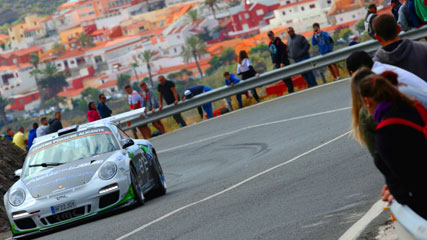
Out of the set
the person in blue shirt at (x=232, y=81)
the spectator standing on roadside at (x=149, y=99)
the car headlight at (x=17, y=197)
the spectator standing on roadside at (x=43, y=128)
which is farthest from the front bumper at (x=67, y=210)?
the spectator standing on roadside at (x=149, y=99)

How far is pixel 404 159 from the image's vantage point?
4.66m

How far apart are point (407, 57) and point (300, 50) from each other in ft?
60.8

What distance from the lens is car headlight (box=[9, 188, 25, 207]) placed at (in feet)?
38.3

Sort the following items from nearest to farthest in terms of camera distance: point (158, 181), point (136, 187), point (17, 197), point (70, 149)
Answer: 1. point (17, 197)
2. point (136, 187)
3. point (70, 149)
4. point (158, 181)

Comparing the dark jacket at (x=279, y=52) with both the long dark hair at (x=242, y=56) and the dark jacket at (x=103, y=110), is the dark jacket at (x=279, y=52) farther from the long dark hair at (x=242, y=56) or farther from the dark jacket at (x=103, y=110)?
the dark jacket at (x=103, y=110)

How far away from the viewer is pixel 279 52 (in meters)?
25.5

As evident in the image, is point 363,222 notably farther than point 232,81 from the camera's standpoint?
No

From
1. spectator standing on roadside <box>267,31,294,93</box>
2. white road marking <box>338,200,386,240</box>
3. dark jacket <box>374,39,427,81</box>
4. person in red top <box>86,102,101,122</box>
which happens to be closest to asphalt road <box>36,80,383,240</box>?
white road marking <box>338,200,386,240</box>

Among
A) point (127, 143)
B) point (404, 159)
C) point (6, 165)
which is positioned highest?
point (404, 159)

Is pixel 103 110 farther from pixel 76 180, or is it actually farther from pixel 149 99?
pixel 76 180

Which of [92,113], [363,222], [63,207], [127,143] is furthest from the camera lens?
[92,113]

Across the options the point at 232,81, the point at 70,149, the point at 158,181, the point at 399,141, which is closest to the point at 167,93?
the point at 232,81

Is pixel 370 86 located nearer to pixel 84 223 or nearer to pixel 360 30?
pixel 84 223

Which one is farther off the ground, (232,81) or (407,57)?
(407,57)
